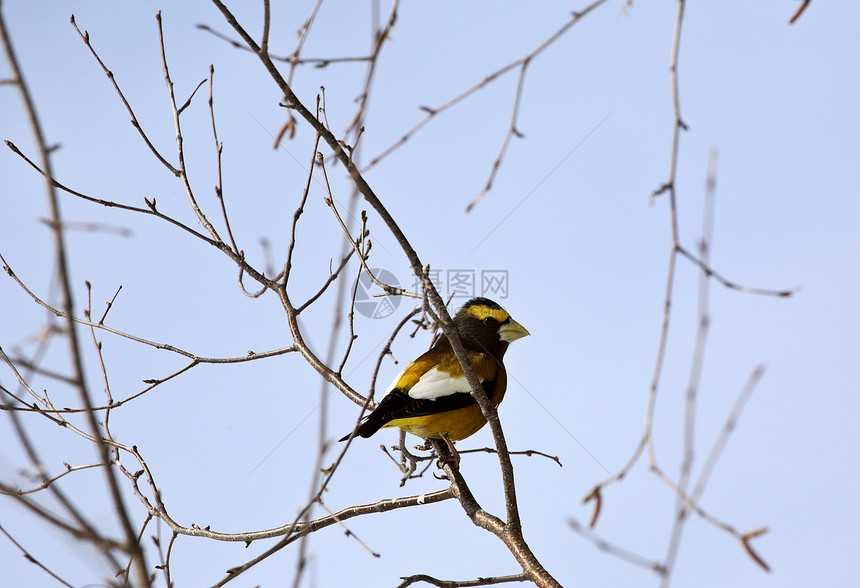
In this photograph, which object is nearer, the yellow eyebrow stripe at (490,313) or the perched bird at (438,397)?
the perched bird at (438,397)

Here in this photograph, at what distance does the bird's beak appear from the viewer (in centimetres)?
601

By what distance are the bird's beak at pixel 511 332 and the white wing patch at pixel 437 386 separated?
100 cm

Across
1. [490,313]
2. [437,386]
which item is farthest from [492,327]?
[437,386]

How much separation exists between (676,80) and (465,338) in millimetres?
3707

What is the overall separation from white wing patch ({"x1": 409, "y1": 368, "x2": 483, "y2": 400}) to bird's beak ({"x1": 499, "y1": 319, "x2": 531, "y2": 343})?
3.27ft

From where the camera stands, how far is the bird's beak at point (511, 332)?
19.7ft

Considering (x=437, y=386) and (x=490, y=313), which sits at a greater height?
(x=490, y=313)

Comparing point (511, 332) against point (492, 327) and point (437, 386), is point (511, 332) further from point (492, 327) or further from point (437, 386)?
point (437, 386)

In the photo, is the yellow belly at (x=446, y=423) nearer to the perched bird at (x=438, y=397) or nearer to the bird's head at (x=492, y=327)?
the perched bird at (x=438, y=397)

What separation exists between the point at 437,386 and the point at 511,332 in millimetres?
1177

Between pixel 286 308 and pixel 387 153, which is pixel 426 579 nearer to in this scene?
pixel 286 308

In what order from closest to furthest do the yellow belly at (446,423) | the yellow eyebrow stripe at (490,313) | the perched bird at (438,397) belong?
the perched bird at (438,397) → the yellow belly at (446,423) → the yellow eyebrow stripe at (490,313)

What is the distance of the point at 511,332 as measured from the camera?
602 cm

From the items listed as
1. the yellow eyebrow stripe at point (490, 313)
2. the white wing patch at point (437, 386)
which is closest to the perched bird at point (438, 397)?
the white wing patch at point (437, 386)
